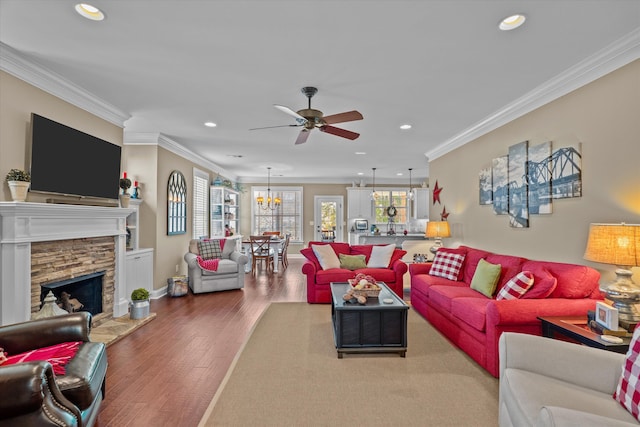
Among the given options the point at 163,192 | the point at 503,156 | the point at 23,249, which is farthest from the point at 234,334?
the point at 503,156

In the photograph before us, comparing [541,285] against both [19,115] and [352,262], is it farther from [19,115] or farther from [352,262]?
[19,115]

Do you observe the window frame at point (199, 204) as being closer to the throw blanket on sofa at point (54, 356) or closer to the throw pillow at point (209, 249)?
the throw pillow at point (209, 249)

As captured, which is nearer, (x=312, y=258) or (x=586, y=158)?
(x=586, y=158)

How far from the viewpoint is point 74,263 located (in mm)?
3625

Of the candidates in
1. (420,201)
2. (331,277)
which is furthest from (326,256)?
(420,201)

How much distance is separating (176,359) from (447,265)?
3.44 m

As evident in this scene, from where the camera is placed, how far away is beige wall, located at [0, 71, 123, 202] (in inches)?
112

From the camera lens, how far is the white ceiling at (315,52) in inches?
86.2

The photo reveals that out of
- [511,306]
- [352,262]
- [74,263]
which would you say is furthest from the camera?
[352,262]

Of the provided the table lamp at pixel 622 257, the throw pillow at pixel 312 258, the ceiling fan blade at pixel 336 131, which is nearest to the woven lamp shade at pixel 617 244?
the table lamp at pixel 622 257

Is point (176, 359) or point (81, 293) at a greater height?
point (81, 293)

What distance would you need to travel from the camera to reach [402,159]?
24.7ft

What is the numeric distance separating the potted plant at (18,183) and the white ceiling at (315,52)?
1.00 metres

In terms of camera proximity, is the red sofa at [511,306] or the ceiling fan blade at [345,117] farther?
the ceiling fan blade at [345,117]
